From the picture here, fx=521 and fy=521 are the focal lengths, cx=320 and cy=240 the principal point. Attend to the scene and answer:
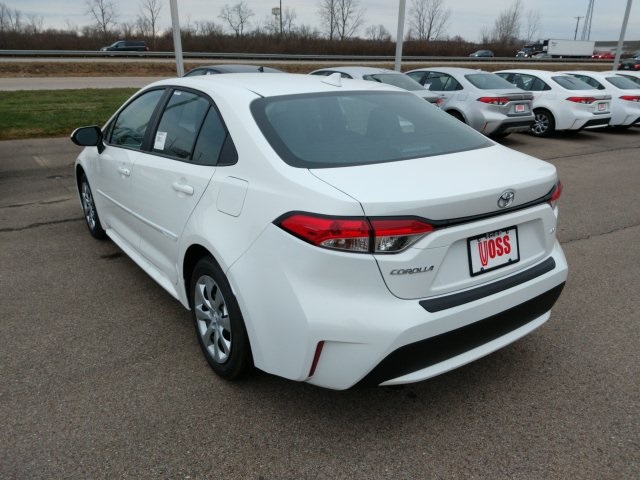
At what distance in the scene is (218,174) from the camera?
274 cm

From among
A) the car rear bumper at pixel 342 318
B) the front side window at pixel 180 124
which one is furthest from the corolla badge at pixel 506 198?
the front side window at pixel 180 124

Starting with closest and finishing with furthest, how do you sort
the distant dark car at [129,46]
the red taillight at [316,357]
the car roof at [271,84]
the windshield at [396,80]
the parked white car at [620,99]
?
the red taillight at [316,357] → the car roof at [271,84] → the windshield at [396,80] → the parked white car at [620,99] → the distant dark car at [129,46]

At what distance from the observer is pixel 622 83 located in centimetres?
1392

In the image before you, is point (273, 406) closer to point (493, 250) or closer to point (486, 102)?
point (493, 250)

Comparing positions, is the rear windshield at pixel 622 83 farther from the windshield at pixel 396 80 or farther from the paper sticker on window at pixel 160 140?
the paper sticker on window at pixel 160 140

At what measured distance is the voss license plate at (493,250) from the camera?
2.35 meters

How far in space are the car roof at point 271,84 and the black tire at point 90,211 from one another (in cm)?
182

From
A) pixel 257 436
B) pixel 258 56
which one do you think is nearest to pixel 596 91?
pixel 257 436

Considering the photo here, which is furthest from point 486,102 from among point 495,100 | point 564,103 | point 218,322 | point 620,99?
point 218,322

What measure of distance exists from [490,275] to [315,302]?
2.81ft

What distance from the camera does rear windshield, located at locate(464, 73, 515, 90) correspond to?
36.5 feet

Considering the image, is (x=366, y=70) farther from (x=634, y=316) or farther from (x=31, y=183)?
(x=634, y=316)

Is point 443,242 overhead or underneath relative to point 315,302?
overhead

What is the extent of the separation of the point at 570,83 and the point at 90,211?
1190 centimetres
